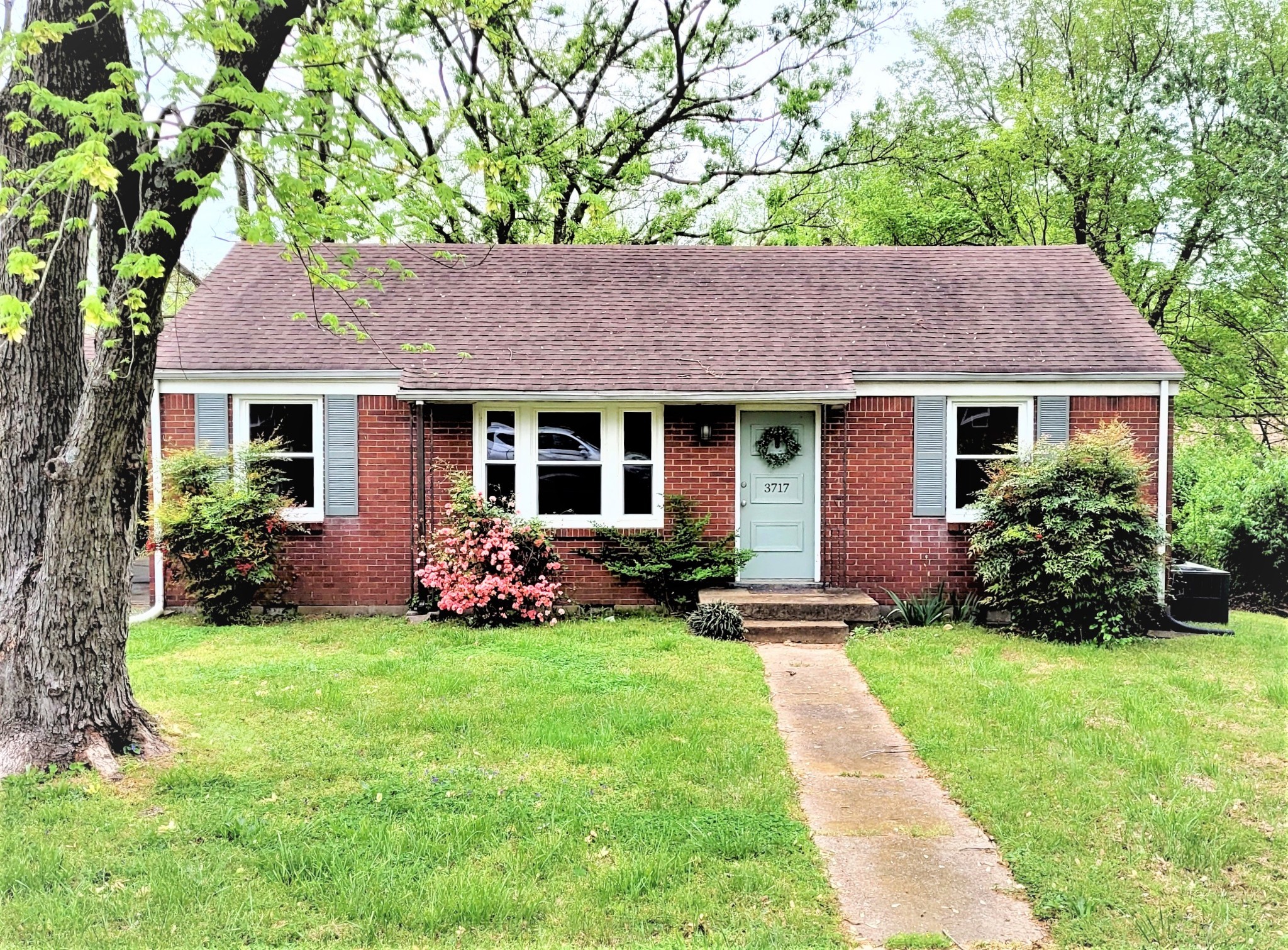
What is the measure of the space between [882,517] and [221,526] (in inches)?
312

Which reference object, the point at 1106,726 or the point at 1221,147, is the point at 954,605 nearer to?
the point at 1106,726

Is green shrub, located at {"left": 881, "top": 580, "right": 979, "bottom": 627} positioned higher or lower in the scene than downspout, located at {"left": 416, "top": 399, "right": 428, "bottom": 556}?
lower

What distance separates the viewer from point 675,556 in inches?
376

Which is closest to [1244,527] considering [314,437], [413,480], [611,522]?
[611,522]

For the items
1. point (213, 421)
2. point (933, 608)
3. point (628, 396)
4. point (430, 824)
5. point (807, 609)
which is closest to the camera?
point (430, 824)

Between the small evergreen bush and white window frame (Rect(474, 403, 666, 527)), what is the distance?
166 centimetres

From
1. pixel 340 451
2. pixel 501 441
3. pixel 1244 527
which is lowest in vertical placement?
pixel 1244 527

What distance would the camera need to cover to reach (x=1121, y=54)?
1911cm

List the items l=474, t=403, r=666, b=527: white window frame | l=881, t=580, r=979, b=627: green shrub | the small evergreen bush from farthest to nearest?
l=474, t=403, r=666, b=527: white window frame, l=881, t=580, r=979, b=627: green shrub, the small evergreen bush

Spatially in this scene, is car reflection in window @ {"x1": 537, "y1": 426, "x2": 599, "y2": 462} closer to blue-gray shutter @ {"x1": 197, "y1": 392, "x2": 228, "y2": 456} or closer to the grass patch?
blue-gray shutter @ {"x1": 197, "y1": 392, "x2": 228, "y2": 456}

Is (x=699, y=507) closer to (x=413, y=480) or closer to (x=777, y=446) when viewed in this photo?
(x=777, y=446)

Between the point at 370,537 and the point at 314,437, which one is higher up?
Answer: the point at 314,437

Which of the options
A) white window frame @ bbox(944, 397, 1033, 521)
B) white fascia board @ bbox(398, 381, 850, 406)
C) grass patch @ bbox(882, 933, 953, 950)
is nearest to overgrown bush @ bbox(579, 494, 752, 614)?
white fascia board @ bbox(398, 381, 850, 406)

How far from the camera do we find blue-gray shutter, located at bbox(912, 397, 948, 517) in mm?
9789
